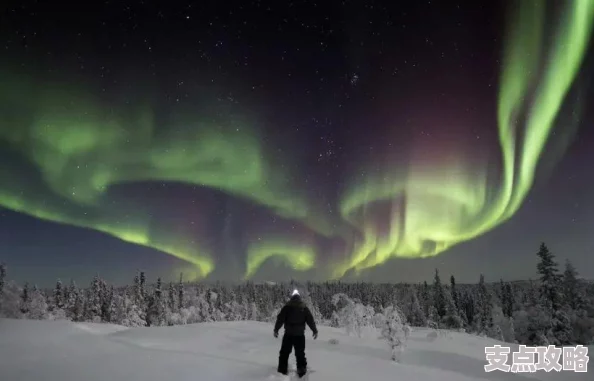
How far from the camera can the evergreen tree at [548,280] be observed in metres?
45.9

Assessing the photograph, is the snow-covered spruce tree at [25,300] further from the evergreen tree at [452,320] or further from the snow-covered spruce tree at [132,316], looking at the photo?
the evergreen tree at [452,320]

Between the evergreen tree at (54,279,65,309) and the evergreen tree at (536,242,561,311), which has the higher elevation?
the evergreen tree at (536,242,561,311)

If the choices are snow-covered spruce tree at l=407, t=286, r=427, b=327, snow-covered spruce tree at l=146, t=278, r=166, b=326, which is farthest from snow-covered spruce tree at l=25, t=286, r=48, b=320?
snow-covered spruce tree at l=407, t=286, r=427, b=327

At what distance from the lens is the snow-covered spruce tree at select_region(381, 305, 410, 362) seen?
67.5ft

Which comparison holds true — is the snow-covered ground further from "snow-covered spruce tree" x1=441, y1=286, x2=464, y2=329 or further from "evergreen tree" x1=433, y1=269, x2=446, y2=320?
"evergreen tree" x1=433, y1=269, x2=446, y2=320

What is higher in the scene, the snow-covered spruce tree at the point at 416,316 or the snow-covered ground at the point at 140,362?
the snow-covered ground at the point at 140,362

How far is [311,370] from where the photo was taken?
9867 millimetres

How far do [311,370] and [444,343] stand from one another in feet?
76.4

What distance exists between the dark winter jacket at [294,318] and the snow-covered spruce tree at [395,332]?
12.2 meters

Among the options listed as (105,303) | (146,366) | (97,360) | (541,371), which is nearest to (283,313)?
(146,366)

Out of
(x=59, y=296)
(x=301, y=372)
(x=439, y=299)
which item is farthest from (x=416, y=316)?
(x=301, y=372)

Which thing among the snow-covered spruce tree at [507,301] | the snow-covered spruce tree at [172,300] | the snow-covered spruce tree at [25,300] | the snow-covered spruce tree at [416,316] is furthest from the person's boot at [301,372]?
the snow-covered spruce tree at [507,301]

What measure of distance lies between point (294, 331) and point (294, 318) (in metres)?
0.33

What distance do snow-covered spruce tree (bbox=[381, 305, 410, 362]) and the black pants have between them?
12.5m
